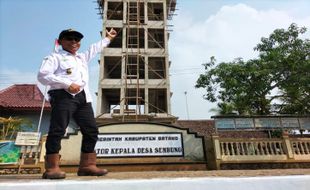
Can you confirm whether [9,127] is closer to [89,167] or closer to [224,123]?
[224,123]

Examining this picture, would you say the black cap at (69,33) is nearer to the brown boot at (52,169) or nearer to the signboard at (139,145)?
the brown boot at (52,169)

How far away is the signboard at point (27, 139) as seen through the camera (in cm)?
650

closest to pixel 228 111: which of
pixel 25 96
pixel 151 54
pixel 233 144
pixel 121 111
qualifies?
pixel 233 144

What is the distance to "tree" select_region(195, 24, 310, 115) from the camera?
29.1 ft

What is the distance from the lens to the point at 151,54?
51.4ft

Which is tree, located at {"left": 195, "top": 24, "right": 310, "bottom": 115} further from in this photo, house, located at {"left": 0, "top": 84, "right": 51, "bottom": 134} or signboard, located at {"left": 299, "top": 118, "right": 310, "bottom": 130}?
house, located at {"left": 0, "top": 84, "right": 51, "bottom": 134}

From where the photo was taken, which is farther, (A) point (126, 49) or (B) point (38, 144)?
(A) point (126, 49)

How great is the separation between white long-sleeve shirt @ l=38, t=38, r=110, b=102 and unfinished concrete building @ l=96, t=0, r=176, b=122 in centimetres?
1102

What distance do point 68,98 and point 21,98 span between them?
10.3 m

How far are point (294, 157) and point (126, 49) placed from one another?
38.1 ft

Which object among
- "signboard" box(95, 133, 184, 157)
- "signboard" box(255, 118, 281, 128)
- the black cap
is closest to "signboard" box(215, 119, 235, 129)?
"signboard" box(255, 118, 281, 128)

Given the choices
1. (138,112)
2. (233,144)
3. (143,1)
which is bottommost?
(233,144)

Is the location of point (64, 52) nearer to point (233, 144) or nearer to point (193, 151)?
point (193, 151)

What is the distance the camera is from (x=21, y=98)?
10797 millimetres
